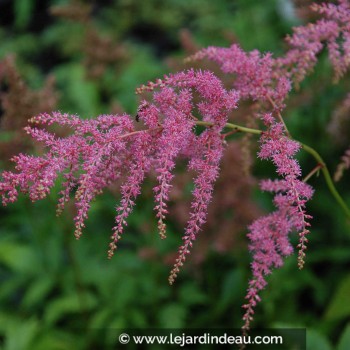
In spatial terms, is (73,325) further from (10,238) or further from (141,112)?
(141,112)

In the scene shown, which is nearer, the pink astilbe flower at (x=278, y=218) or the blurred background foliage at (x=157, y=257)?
the pink astilbe flower at (x=278, y=218)

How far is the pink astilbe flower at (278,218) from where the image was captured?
6.73 ft

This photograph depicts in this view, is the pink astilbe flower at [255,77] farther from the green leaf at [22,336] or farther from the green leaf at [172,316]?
the green leaf at [22,336]

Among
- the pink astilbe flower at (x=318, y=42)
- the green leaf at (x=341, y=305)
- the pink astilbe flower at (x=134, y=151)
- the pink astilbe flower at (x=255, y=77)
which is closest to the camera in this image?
the pink astilbe flower at (x=134, y=151)

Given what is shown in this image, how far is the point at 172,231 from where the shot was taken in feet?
16.6

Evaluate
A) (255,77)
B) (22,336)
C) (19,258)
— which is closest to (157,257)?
(22,336)

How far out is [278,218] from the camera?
8.05 ft

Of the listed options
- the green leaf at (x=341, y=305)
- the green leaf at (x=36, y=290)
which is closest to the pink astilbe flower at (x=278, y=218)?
the green leaf at (x=341, y=305)

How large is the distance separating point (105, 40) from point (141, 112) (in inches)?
132

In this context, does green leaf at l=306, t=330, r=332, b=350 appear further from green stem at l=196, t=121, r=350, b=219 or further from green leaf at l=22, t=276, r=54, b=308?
green leaf at l=22, t=276, r=54, b=308

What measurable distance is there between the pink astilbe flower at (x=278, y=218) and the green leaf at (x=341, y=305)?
5.24 ft

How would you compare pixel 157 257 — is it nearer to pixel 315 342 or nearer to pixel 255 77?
pixel 315 342

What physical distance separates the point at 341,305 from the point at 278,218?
1736mm

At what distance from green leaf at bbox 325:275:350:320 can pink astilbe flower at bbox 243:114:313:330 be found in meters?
1.60
